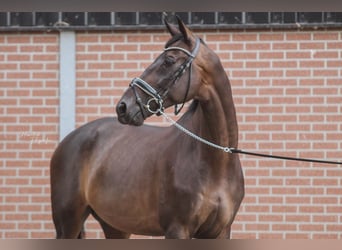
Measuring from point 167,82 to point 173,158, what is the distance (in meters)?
0.48

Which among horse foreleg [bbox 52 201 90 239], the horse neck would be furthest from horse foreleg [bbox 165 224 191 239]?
horse foreleg [bbox 52 201 90 239]

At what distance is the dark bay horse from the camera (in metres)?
2.99

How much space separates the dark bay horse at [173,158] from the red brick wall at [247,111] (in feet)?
3.32

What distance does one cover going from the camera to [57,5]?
83cm

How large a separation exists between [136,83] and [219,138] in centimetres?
51

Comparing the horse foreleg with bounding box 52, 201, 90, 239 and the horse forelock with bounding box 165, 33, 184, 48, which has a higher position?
the horse forelock with bounding box 165, 33, 184, 48

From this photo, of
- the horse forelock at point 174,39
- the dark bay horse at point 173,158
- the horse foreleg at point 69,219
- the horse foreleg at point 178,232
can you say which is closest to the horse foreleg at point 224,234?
the dark bay horse at point 173,158

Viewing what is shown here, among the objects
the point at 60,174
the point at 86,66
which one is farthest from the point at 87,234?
the point at 86,66

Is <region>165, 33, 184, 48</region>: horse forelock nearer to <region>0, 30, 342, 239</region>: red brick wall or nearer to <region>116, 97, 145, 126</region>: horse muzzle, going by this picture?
<region>116, 97, 145, 126</region>: horse muzzle

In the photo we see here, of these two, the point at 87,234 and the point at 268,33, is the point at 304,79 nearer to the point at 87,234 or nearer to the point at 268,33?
the point at 268,33

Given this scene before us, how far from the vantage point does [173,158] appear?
3.29 m

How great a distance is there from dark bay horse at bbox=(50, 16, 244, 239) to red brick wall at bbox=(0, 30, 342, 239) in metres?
1.01

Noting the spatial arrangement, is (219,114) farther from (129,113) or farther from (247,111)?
(247,111)

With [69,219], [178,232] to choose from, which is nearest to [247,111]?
[69,219]
